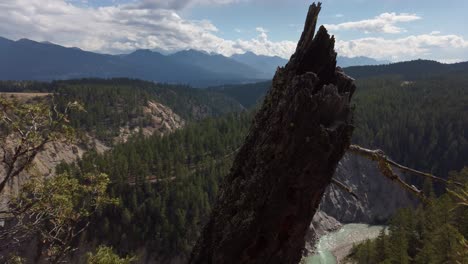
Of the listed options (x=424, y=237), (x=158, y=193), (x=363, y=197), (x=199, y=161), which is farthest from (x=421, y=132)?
(x=158, y=193)

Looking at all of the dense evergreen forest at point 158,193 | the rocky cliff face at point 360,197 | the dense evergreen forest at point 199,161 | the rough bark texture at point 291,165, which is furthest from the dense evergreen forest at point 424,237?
the dense evergreen forest at point 158,193

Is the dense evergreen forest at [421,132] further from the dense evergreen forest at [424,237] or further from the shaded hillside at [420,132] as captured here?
the dense evergreen forest at [424,237]

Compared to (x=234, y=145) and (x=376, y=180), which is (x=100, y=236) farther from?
(x=376, y=180)

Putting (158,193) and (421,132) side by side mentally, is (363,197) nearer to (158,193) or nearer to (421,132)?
(421,132)

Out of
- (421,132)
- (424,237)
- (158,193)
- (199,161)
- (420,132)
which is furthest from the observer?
(420,132)

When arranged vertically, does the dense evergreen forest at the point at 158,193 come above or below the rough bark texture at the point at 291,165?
below

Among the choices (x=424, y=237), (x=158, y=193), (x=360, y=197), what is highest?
(x=424, y=237)

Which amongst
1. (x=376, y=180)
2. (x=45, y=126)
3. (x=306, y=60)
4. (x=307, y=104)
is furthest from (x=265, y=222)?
(x=376, y=180)
